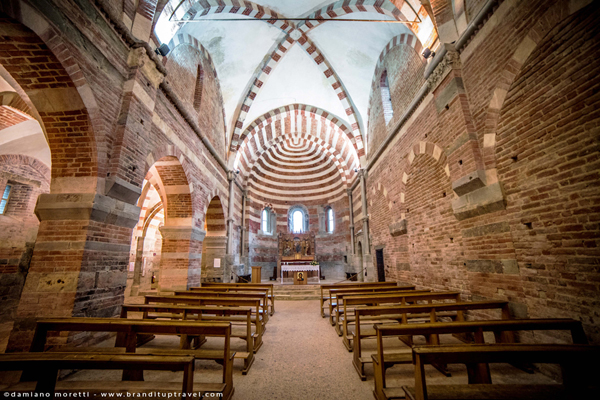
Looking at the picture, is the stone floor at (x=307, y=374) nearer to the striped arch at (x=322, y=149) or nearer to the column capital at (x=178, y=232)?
the column capital at (x=178, y=232)

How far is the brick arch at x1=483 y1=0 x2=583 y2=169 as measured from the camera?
314cm

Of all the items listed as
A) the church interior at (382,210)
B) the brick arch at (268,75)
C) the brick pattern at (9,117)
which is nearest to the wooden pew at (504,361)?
the church interior at (382,210)

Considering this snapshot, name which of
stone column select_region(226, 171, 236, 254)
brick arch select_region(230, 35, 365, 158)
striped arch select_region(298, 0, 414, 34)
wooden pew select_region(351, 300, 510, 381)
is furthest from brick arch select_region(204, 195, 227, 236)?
wooden pew select_region(351, 300, 510, 381)

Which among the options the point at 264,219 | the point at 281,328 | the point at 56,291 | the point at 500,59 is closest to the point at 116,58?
the point at 56,291

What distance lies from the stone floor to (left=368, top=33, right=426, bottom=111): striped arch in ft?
22.6

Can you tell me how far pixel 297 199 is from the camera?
63.4ft

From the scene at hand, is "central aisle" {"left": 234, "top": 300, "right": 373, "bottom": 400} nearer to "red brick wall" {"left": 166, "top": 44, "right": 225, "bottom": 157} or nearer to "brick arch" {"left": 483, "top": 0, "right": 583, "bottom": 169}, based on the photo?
"brick arch" {"left": 483, "top": 0, "right": 583, "bottom": 169}

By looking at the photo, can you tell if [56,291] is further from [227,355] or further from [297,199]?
[297,199]

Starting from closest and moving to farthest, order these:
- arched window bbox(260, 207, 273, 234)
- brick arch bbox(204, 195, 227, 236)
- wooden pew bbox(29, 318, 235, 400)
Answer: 1. wooden pew bbox(29, 318, 235, 400)
2. brick arch bbox(204, 195, 227, 236)
3. arched window bbox(260, 207, 273, 234)

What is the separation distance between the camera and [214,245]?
37.4 ft

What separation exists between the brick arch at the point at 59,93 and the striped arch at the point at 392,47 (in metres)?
7.48

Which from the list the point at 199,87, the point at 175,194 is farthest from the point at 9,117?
the point at 199,87

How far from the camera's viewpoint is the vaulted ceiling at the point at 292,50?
24.9ft

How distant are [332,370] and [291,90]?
12708 mm
